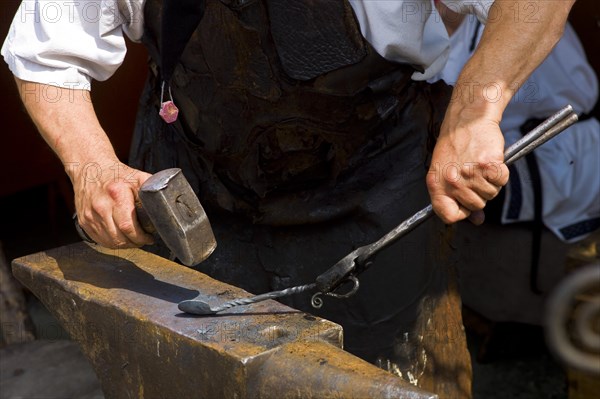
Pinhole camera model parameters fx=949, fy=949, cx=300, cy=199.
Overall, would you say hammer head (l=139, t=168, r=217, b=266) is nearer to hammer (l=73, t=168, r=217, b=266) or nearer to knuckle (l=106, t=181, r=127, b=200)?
hammer (l=73, t=168, r=217, b=266)

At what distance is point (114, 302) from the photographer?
1.83 meters

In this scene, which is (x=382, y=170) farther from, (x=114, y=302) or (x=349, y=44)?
(x=114, y=302)

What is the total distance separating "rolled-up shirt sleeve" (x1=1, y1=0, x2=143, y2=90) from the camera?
1.96 m

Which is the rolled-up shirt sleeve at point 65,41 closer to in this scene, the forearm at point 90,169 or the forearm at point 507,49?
the forearm at point 90,169

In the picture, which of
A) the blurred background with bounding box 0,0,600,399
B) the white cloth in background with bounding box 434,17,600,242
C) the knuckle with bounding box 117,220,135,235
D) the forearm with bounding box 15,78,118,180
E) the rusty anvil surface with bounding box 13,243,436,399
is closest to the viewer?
the rusty anvil surface with bounding box 13,243,436,399

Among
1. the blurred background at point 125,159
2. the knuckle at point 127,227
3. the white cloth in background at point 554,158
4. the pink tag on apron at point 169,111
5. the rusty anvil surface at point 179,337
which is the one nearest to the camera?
the rusty anvil surface at point 179,337

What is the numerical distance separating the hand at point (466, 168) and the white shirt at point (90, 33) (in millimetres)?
343

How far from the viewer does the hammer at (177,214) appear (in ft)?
5.60

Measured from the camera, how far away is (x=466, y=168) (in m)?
1.69

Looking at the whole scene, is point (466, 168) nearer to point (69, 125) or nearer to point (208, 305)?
point (208, 305)

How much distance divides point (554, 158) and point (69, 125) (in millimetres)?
1863

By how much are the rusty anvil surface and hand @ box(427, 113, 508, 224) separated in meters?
0.31

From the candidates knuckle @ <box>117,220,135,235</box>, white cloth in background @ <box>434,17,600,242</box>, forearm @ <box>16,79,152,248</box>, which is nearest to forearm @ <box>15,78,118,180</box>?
forearm @ <box>16,79,152,248</box>

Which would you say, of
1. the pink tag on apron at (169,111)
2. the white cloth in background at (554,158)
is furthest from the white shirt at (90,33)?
the white cloth in background at (554,158)
